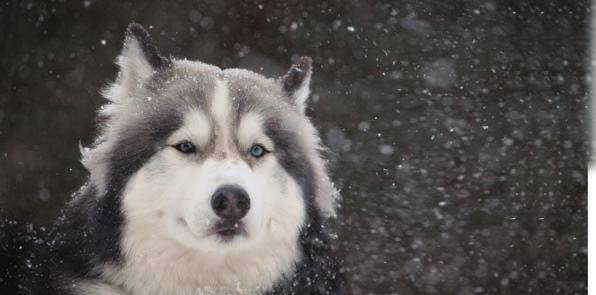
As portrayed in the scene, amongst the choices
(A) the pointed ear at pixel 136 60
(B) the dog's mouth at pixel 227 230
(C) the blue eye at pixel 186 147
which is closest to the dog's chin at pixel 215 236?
(B) the dog's mouth at pixel 227 230

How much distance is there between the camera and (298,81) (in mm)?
1979

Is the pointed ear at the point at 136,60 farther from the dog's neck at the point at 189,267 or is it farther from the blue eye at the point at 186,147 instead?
the dog's neck at the point at 189,267

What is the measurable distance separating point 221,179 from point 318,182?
49 centimetres

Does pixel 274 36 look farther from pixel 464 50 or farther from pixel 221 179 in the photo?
pixel 221 179

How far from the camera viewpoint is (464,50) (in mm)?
2512

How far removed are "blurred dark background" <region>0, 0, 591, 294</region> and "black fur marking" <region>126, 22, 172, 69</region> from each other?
24 centimetres

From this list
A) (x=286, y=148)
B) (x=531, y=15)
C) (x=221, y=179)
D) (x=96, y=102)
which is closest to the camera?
(x=221, y=179)

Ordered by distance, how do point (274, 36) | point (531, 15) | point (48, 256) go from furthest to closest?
point (531, 15) < point (274, 36) < point (48, 256)

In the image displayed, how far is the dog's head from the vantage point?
1.53m

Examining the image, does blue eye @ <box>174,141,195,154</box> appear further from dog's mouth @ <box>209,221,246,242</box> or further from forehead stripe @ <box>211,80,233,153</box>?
dog's mouth @ <box>209,221,246,242</box>

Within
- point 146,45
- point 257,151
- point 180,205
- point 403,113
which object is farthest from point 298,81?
point 403,113

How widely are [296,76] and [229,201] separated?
64 cm

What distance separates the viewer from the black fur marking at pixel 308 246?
1.77m

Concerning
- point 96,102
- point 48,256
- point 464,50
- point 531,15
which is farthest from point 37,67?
point 531,15
